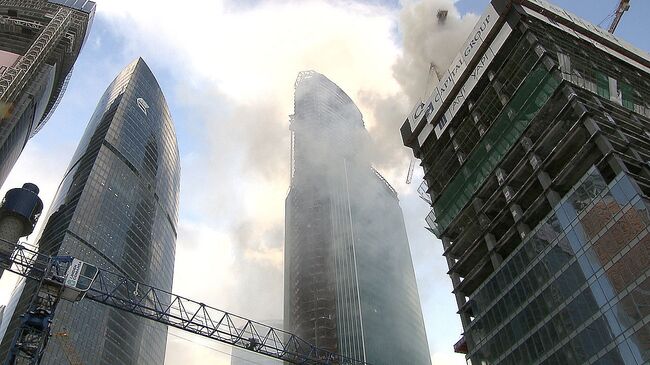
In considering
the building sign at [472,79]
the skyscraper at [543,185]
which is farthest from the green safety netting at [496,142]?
the building sign at [472,79]

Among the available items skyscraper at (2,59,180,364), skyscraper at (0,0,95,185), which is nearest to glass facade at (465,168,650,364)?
skyscraper at (2,59,180,364)

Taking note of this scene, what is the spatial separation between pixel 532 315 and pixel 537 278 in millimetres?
3797

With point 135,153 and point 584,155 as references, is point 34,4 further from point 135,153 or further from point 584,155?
point 584,155

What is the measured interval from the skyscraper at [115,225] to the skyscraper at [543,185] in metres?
88.1

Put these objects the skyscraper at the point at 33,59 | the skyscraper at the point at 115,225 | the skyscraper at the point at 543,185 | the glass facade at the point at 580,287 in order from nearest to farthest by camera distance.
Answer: the glass facade at the point at 580,287 < the skyscraper at the point at 543,185 < the skyscraper at the point at 33,59 < the skyscraper at the point at 115,225

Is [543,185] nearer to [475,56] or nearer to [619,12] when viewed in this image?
[475,56]

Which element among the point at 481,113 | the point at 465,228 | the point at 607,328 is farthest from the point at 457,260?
the point at 607,328

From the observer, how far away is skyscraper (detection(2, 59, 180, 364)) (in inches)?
5364

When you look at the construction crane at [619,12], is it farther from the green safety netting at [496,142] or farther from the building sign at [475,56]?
the green safety netting at [496,142]

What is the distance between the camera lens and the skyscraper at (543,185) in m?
51.1

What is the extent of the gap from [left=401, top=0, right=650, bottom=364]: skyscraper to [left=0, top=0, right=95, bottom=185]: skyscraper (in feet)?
309

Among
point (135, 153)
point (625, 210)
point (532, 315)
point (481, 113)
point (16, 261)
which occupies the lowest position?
point (532, 315)

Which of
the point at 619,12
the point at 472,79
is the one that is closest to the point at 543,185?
the point at 472,79

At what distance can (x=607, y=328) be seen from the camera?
1956 inches
